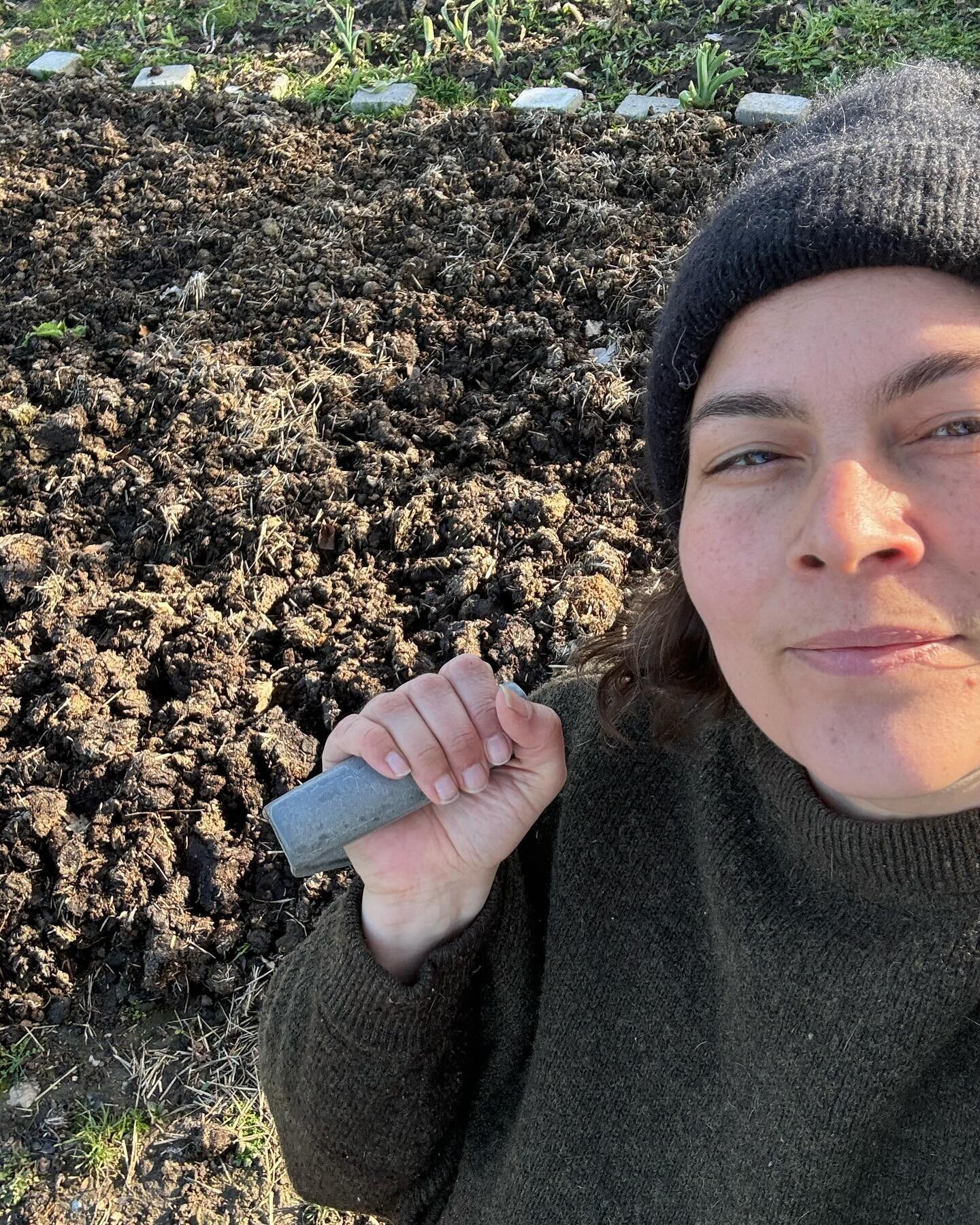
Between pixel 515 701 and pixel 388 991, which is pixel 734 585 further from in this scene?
pixel 388 991

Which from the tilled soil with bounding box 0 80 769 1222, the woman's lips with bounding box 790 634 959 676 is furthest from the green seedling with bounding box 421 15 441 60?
the woman's lips with bounding box 790 634 959 676

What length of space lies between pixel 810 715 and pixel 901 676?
138 millimetres

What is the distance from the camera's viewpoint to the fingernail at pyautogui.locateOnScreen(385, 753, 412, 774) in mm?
1737

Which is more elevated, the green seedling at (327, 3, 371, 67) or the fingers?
the green seedling at (327, 3, 371, 67)

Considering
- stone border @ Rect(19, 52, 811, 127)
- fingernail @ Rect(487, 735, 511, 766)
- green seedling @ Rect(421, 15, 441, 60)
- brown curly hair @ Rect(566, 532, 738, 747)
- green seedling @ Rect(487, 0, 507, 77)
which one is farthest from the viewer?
green seedling @ Rect(421, 15, 441, 60)

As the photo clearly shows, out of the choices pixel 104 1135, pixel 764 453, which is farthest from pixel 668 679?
pixel 104 1135

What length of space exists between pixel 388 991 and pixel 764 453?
39.6 inches

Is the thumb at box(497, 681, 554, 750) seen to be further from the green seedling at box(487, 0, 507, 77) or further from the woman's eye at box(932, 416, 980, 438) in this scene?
the green seedling at box(487, 0, 507, 77)

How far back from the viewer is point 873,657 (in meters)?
1.38

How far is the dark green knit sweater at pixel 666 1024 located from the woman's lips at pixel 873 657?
1.01 ft

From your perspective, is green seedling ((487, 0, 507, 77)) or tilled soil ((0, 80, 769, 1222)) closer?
tilled soil ((0, 80, 769, 1222))

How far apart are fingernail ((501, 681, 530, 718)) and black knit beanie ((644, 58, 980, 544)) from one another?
18.2 inches

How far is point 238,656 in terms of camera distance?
318 cm

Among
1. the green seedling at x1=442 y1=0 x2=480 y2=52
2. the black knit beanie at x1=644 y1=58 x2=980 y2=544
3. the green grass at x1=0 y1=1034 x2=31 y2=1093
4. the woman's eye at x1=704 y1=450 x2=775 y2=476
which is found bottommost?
the green grass at x1=0 y1=1034 x2=31 y2=1093
